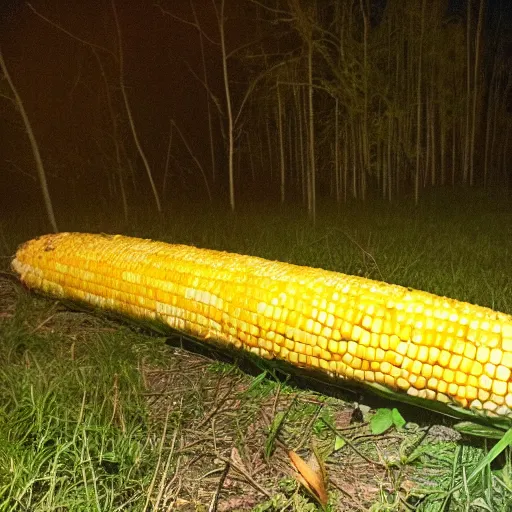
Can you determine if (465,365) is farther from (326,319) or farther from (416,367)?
(326,319)

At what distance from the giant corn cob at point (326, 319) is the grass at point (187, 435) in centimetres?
18

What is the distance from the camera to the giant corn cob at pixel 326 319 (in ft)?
5.09

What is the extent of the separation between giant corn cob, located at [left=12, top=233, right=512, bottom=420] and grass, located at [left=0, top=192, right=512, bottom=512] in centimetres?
18

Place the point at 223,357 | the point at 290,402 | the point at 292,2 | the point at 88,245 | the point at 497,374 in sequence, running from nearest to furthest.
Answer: the point at 497,374 < the point at 290,402 < the point at 223,357 < the point at 88,245 < the point at 292,2

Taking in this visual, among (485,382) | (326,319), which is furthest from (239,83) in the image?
(485,382)

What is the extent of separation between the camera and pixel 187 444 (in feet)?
5.66

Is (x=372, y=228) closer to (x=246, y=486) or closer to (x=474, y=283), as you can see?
(x=474, y=283)

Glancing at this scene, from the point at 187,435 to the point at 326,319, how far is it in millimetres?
687

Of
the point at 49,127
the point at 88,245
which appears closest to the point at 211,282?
the point at 88,245

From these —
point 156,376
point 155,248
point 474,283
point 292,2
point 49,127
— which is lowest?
point 49,127

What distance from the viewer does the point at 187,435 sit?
1.79 meters

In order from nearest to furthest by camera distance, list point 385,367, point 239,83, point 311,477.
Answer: point 311,477, point 385,367, point 239,83

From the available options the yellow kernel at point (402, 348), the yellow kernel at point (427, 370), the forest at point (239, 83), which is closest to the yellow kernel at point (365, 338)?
the yellow kernel at point (402, 348)

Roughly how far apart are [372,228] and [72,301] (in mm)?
4130
